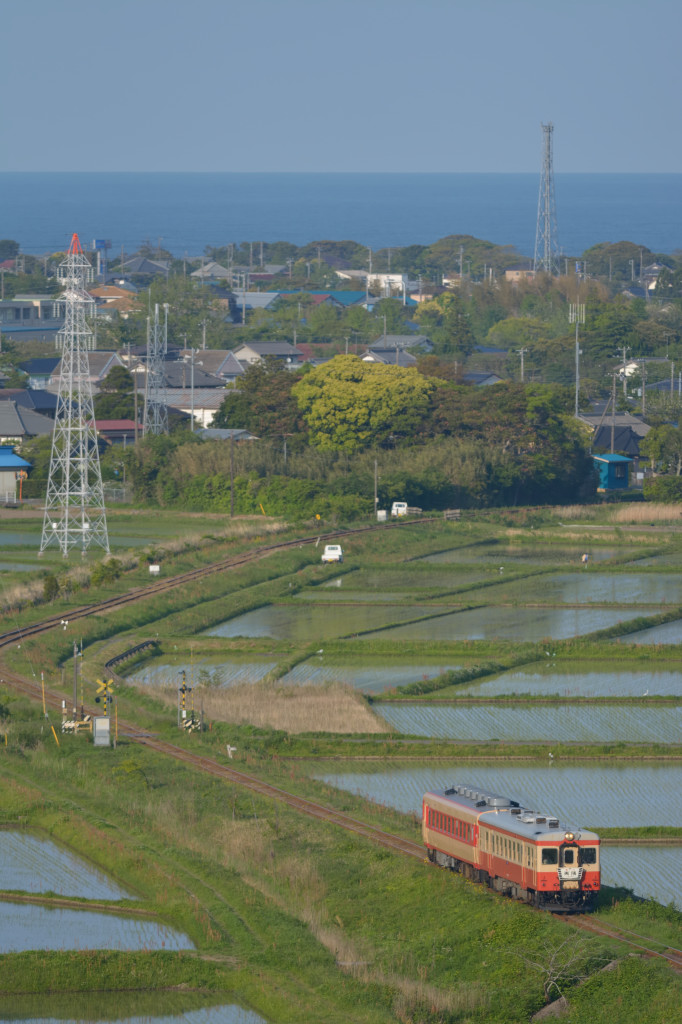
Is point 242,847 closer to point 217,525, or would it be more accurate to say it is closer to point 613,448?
point 217,525

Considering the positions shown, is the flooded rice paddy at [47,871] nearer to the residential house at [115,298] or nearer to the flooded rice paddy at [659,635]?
the flooded rice paddy at [659,635]

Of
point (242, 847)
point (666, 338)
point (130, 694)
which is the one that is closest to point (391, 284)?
point (666, 338)

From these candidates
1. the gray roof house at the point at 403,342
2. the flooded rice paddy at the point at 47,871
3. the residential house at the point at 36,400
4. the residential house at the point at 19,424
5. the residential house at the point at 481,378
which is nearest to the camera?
the flooded rice paddy at the point at 47,871

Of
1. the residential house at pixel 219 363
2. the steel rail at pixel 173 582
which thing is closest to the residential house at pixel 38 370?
the residential house at pixel 219 363

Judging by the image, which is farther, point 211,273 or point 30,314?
point 211,273

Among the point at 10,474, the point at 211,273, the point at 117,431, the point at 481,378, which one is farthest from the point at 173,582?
the point at 211,273

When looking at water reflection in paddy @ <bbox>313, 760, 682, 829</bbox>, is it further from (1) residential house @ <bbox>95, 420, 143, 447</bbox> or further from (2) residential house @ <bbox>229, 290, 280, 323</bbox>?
(2) residential house @ <bbox>229, 290, 280, 323</bbox>

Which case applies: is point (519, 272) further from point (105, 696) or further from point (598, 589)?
point (105, 696)

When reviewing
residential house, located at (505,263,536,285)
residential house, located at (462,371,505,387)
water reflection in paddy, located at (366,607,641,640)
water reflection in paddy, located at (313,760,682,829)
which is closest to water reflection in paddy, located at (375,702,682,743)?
water reflection in paddy, located at (313,760,682,829)

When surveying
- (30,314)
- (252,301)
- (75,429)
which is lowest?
(75,429)
